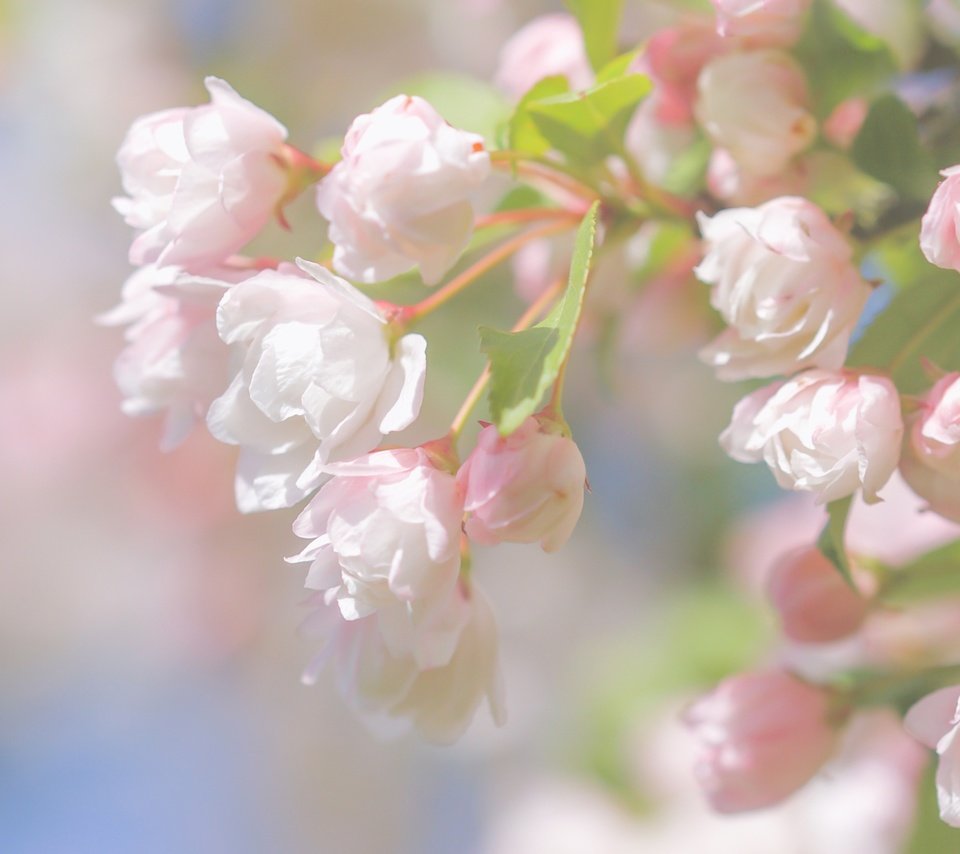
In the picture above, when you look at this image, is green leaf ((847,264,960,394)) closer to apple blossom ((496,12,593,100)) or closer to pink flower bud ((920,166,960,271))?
pink flower bud ((920,166,960,271))

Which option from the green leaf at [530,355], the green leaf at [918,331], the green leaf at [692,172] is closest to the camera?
the green leaf at [530,355]

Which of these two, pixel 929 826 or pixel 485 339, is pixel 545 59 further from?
pixel 929 826

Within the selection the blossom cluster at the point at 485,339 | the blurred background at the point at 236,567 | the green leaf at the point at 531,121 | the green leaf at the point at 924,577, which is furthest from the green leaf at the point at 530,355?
the blurred background at the point at 236,567

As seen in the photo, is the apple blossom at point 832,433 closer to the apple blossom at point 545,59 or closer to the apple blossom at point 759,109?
the apple blossom at point 759,109

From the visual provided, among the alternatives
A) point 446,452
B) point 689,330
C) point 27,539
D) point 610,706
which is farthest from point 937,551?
point 27,539

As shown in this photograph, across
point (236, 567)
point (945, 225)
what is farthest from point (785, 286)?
point (236, 567)

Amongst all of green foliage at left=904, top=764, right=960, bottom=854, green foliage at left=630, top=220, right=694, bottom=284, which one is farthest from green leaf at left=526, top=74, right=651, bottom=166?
green foliage at left=904, top=764, right=960, bottom=854
